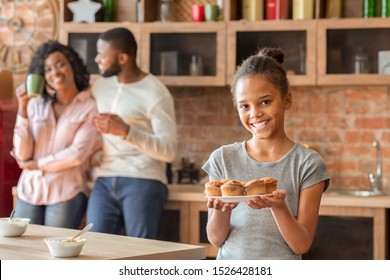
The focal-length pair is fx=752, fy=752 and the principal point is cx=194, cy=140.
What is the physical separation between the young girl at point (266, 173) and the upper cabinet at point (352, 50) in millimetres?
1902

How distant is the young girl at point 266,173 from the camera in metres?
1.99

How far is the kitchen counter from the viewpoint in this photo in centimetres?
361

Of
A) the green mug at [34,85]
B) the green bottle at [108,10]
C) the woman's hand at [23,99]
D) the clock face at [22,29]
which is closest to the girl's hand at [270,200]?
the green mug at [34,85]

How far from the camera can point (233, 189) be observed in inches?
74.3

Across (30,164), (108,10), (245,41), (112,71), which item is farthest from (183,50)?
(30,164)

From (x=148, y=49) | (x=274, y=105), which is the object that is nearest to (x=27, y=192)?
(x=148, y=49)

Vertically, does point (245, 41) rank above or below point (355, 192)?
above

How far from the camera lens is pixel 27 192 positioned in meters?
3.52

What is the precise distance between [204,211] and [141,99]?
723mm

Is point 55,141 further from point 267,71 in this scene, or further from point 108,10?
point 267,71

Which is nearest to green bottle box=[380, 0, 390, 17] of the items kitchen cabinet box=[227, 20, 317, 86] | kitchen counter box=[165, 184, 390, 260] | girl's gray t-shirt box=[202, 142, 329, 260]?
kitchen cabinet box=[227, 20, 317, 86]

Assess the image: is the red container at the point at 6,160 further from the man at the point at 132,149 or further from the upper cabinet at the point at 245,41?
the man at the point at 132,149

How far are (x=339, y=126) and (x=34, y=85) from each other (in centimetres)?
173
